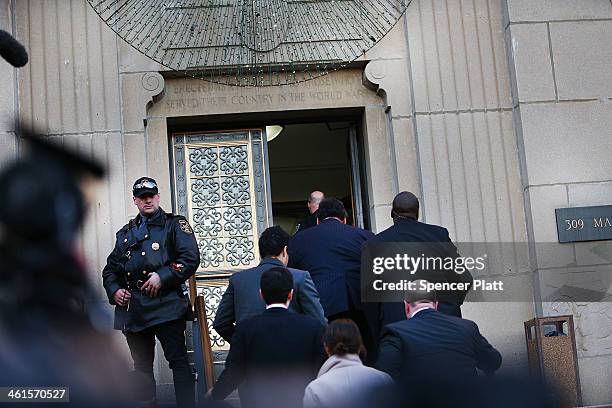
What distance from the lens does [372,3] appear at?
8.72 metres

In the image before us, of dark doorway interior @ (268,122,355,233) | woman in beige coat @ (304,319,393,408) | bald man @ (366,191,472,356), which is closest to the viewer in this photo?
woman in beige coat @ (304,319,393,408)

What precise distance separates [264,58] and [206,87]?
834 mm

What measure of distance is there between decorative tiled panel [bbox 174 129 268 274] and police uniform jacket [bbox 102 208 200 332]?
2.42m

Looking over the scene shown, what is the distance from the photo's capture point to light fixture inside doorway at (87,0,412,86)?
7.71 m

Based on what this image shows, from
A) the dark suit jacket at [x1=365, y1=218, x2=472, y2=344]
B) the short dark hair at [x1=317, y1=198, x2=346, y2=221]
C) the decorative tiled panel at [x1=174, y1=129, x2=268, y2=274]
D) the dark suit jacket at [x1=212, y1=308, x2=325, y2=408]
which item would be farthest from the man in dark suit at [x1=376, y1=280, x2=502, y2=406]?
the decorative tiled panel at [x1=174, y1=129, x2=268, y2=274]

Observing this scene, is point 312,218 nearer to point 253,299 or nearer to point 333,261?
point 333,261

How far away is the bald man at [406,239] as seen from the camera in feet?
24.1

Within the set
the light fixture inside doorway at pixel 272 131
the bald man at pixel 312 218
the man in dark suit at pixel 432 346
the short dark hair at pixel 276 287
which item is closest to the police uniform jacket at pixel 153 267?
the bald man at pixel 312 218

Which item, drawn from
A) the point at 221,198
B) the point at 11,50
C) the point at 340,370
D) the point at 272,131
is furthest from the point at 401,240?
the point at 11,50

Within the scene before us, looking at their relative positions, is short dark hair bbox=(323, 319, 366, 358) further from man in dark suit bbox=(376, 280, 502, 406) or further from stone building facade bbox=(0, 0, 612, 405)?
stone building facade bbox=(0, 0, 612, 405)

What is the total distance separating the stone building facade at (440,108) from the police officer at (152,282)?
6.00 feet

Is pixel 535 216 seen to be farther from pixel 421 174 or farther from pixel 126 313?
pixel 126 313

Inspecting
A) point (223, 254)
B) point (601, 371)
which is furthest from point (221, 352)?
point (601, 371)

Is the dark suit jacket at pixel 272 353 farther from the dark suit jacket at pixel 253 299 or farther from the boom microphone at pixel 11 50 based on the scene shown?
the boom microphone at pixel 11 50
